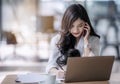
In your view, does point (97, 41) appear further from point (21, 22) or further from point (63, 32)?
point (21, 22)

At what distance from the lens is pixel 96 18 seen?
5723 mm

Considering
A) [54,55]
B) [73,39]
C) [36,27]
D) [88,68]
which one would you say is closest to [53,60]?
[54,55]

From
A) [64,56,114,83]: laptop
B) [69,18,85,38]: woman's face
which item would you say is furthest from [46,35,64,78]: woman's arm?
[64,56,114,83]: laptop

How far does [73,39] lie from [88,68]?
66 cm

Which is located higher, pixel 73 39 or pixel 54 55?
pixel 73 39

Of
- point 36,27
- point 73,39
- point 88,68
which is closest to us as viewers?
point 88,68

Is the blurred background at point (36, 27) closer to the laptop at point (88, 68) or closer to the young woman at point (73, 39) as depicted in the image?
the young woman at point (73, 39)

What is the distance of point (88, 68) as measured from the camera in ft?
4.97

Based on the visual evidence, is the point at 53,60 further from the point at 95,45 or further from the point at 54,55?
the point at 95,45

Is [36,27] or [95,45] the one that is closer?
[95,45]

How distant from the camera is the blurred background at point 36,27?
5.50m

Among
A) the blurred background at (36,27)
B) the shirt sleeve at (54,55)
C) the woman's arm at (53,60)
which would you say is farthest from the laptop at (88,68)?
the blurred background at (36,27)

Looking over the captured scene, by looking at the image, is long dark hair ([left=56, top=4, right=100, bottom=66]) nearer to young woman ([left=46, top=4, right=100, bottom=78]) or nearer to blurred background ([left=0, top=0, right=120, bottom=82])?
young woman ([left=46, top=4, right=100, bottom=78])

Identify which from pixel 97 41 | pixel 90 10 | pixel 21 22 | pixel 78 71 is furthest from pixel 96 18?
pixel 78 71
